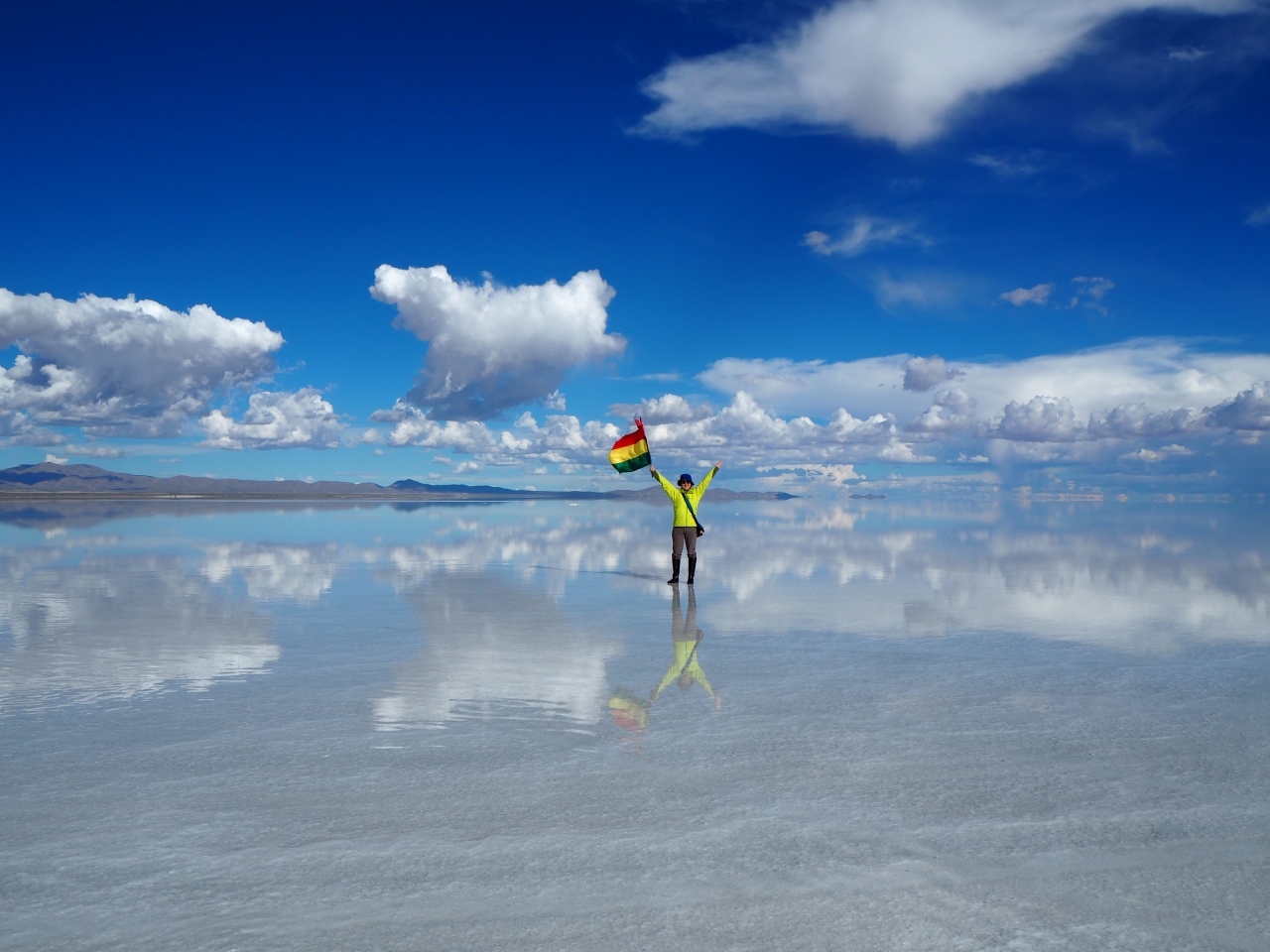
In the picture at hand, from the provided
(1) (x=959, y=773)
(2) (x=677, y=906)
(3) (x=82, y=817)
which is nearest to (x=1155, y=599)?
(1) (x=959, y=773)

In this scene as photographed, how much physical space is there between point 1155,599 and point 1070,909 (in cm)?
1257

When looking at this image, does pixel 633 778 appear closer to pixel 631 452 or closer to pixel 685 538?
pixel 685 538

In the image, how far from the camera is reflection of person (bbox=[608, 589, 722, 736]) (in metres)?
7.51

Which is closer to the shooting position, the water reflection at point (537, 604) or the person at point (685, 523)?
the water reflection at point (537, 604)

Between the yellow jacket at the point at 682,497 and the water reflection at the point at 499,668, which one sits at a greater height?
the yellow jacket at the point at 682,497

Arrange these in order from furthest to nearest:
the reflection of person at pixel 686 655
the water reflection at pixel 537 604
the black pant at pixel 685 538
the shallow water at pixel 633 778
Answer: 1. the black pant at pixel 685 538
2. the water reflection at pixel 537 604
3. the reflection of person at pixel 686 655
4. the shallow water at pixel 633 778

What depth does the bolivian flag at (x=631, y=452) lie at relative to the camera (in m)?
20.7

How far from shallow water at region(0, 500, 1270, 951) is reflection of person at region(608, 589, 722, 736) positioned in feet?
0.18

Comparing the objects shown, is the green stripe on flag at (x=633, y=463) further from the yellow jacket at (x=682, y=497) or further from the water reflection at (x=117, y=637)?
the water reflection at (x=117, y=637)

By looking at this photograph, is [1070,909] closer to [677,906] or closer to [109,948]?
[677,906]

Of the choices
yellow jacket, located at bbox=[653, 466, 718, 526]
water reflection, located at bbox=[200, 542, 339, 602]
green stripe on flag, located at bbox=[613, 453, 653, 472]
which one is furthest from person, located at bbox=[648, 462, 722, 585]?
water reflection, located at bbox=[200, 542, 339, 602]

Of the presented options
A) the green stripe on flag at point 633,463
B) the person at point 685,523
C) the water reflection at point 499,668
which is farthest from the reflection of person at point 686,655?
the green stripe on flag at point 633,463

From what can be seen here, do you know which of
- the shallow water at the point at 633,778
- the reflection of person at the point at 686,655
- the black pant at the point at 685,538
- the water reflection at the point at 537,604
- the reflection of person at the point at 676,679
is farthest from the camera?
the black pant at the point at 685,538

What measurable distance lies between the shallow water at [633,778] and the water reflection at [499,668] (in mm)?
58
